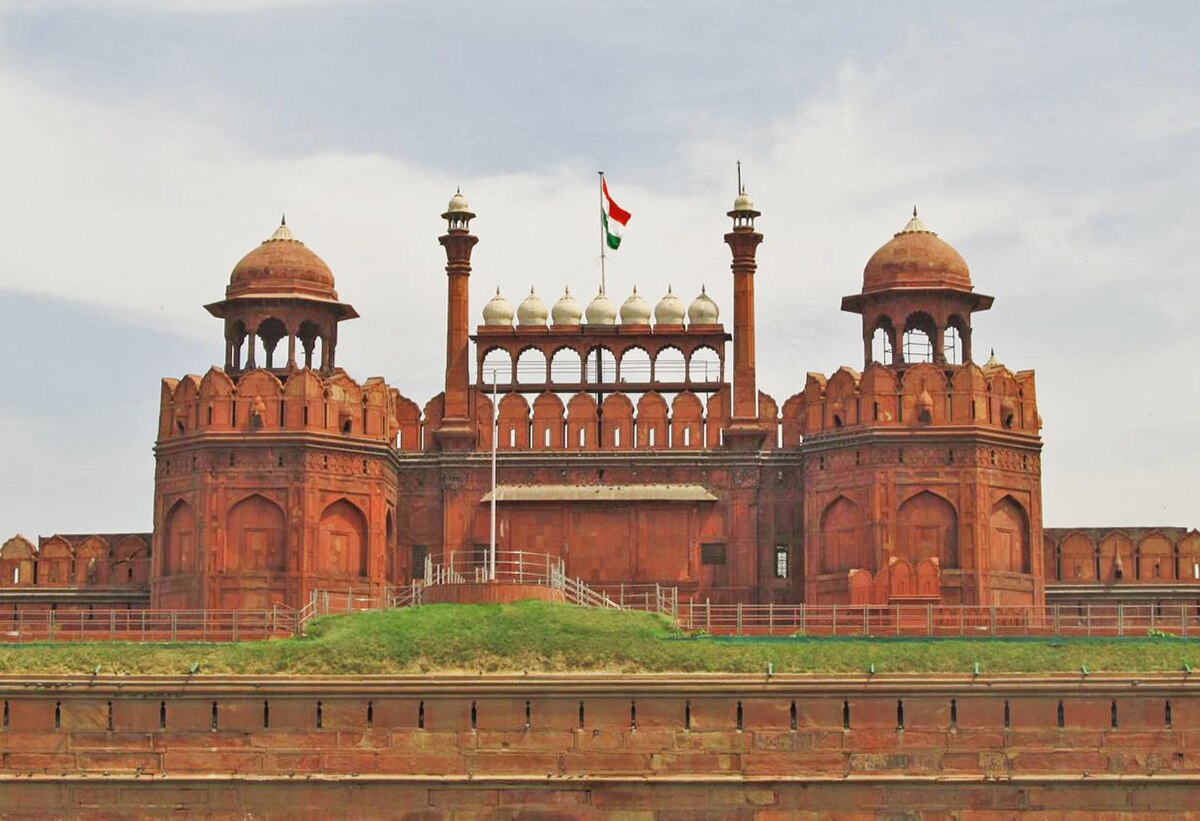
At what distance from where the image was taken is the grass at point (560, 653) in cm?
5416

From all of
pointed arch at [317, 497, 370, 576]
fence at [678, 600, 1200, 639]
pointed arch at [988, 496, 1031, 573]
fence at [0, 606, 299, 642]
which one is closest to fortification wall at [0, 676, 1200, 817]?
fence at [678, 600, 1200, 639]

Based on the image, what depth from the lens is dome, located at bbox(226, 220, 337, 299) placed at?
67.5 m

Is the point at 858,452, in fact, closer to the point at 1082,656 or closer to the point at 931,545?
the point at 931,545

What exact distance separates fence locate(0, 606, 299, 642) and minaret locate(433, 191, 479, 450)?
8895 millimetres

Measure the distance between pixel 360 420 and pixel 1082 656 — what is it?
70.3 ft

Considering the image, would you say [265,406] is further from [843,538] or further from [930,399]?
[930,399]

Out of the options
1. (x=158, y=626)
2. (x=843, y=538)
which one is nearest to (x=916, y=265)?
(x=843, y=538)

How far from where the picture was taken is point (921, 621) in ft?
199

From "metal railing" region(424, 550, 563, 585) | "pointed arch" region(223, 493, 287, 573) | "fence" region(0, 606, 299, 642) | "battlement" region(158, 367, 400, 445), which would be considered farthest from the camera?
"battlement" region(158, 367, 400, 445)

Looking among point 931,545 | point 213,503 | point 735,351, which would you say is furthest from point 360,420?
point 931,545

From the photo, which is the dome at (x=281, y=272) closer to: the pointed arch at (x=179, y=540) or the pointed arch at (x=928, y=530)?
the pointed arch at (x=179, y=540)

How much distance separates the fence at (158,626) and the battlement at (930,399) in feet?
51.4

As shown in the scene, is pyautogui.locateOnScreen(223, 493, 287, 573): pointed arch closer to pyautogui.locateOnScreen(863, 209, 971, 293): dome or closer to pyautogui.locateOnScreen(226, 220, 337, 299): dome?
pyautogui.locateOnScreen(226, 220, 337, 299): dome

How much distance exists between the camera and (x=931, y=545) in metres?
63.6
